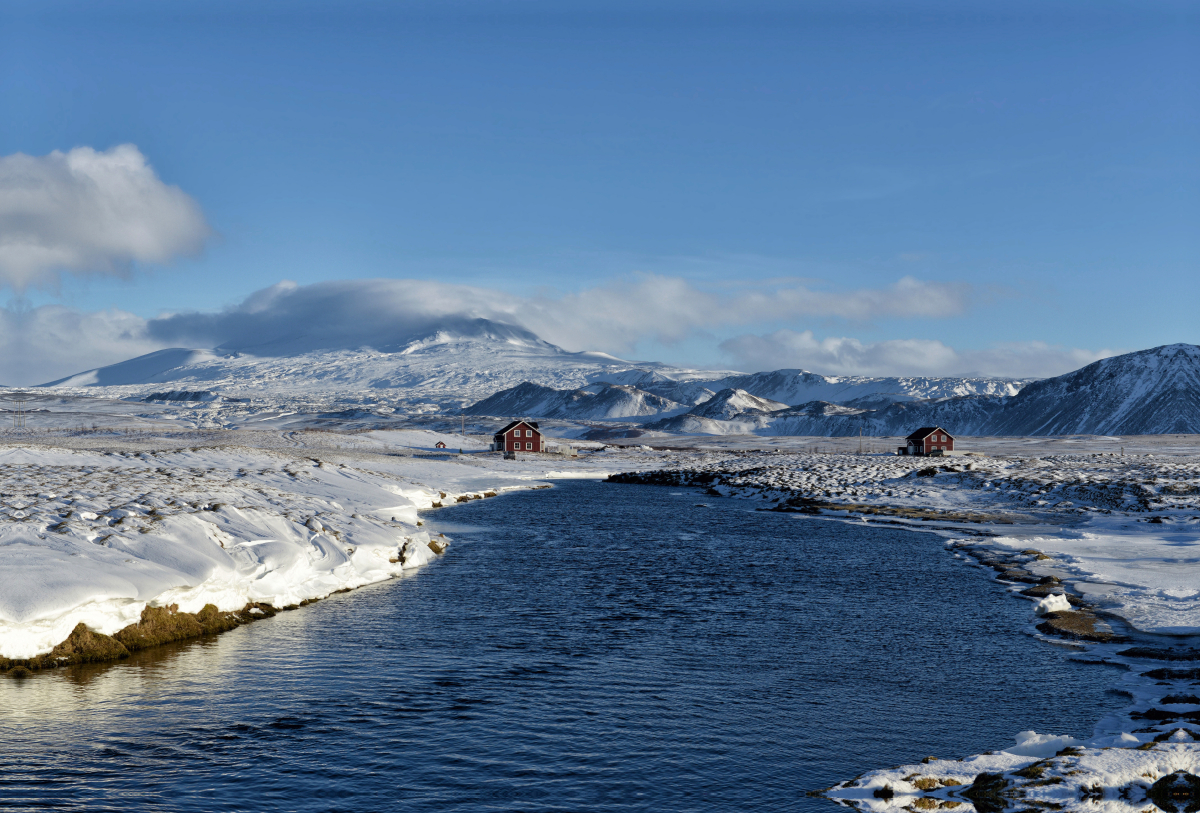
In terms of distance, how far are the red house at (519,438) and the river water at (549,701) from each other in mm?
97748

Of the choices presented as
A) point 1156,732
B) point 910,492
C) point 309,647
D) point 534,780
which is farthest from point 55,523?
point 910,492

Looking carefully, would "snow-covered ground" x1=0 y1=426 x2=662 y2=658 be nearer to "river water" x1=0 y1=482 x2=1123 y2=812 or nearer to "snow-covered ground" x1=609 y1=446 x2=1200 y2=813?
"river water" x1=0 y1=482 x2=1123 y2=812

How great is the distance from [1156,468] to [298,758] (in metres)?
74.2

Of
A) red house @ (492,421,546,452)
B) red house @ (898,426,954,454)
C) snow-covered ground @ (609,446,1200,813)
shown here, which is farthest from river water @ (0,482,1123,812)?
red house @ (492,421,546,452)

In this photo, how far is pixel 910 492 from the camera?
6694 centimetres

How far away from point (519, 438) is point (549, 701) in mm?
112452

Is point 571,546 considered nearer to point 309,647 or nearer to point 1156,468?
point 309,647

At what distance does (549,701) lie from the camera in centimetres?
1781

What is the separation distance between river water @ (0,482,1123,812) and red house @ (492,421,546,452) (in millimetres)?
97748

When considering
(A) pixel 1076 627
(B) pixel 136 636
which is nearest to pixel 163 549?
(B) pixel 136 636

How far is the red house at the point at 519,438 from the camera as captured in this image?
12875 centimetres

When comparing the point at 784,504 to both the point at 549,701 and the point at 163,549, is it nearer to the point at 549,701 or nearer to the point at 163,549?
the point at 163,549

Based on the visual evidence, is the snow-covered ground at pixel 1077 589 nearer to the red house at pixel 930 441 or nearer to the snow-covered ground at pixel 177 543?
the snow-covered ground at pixel 177 543

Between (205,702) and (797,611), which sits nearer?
(205,702)
